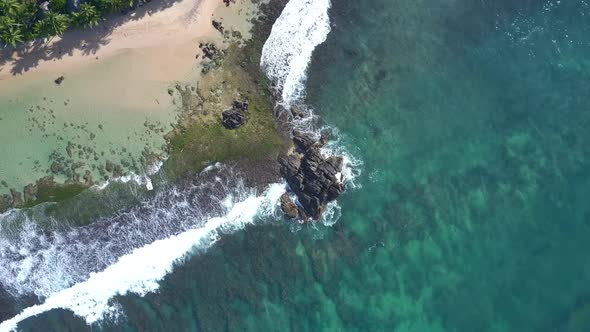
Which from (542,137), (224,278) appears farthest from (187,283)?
(542,137)

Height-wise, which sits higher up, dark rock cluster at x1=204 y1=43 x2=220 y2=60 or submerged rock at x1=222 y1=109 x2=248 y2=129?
dark rock cluster at x1=204 y1=43 x2=220 y2=60

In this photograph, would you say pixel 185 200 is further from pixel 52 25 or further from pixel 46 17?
pixel 46 17

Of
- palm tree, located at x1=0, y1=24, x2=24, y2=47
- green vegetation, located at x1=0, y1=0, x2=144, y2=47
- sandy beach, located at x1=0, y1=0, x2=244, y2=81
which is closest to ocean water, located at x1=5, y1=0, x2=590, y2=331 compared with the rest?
sandy beach, located at x1=0, y1=0, x2=244, y2=81

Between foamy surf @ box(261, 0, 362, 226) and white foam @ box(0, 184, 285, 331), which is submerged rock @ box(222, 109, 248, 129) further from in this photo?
white foam @ box(0, 184, 285, 331)

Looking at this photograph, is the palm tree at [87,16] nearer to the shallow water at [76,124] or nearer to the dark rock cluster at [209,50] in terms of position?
the shallow water at [76,124]

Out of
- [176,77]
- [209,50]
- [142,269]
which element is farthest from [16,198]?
[209,50]

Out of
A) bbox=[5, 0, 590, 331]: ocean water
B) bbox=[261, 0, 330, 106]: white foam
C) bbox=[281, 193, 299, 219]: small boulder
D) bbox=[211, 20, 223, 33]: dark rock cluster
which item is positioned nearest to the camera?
bbox=[5, 0, 590, 331]: ocean water

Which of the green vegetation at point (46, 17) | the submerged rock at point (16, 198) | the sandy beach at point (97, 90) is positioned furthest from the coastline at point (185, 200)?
the green vegetation at point (46, 17)
